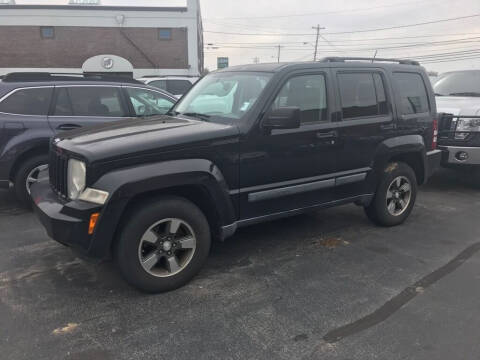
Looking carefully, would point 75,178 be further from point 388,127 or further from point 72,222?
point 388,127

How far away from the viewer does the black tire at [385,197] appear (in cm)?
489

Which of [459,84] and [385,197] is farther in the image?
[459,84]

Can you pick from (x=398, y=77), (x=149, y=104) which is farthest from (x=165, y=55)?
(x=398, y=77)

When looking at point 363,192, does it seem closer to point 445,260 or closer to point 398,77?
point 445,260

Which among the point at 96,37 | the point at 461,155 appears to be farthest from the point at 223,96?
the point at 96,37

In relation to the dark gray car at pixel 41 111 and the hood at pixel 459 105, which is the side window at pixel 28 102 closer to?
the dark gray car at pixel 41 111

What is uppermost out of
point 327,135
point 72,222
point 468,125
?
point 327,135

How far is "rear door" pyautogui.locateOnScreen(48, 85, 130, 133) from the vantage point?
5.72m

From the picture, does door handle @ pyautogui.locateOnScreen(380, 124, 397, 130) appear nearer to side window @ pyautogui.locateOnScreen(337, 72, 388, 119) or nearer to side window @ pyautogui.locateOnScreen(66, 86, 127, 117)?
side window @ pyautogui.locateOnScreen(337, 72, 388, 119)

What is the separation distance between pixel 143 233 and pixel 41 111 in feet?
10.8

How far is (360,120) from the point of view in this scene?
4520mm

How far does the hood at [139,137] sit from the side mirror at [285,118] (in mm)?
356

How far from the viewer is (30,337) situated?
113 inches

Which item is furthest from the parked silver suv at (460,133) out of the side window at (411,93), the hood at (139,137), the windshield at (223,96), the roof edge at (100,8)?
the roof edge at (100,8)
